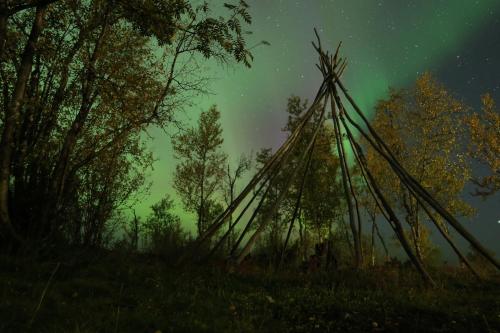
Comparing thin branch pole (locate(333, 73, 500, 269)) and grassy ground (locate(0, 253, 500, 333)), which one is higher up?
thin branch pole (locate(333, 73, 500, 269))

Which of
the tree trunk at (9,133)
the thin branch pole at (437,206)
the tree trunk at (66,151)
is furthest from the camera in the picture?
the tree trunk at (66,151)

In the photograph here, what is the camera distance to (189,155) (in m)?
28.0

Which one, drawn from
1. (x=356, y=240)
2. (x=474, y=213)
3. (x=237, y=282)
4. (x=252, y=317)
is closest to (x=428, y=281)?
(x=356, y=240)

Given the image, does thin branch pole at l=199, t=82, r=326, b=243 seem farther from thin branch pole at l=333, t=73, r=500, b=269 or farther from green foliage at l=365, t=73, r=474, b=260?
green foliage at l=365, t=73, r=474, b=260

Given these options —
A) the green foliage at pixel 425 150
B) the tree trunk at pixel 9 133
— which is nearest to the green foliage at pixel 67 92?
the tree trunk at pixel 9 133

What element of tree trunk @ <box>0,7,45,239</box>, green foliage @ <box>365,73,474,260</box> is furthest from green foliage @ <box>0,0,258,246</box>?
green foliage @ <box>365,73,474,260</box>

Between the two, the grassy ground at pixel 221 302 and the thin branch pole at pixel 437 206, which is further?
the thin branch pole at pixel 437 206

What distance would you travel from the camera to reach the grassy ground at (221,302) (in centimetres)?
441

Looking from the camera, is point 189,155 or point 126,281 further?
point 189,155

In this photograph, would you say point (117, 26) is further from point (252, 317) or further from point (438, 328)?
point (438, 328)

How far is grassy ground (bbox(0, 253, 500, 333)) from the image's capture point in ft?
14.5

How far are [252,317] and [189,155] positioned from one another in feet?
78.3

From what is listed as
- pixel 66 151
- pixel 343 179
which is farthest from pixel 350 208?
pixel 66 151

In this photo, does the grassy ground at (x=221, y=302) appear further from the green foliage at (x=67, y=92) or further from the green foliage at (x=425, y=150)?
the green foliage at (x=425, y=150)
